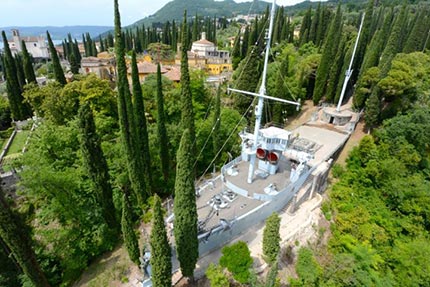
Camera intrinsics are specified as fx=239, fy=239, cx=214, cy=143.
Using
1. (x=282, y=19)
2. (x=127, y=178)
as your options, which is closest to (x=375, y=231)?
(x=127, y=178)

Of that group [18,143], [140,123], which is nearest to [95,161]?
[140,123]

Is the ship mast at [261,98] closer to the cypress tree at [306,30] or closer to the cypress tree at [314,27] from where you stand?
the cypress tree at [306,30]

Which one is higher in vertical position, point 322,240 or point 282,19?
point 282,19

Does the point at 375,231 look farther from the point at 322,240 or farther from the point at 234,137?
the point at 234,137

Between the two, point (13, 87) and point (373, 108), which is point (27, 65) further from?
point (373, 108)

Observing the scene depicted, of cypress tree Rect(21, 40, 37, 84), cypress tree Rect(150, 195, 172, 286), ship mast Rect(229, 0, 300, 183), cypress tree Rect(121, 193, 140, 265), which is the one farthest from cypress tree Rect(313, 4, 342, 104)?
cypress tree Rect(21, 40, 37, 84)

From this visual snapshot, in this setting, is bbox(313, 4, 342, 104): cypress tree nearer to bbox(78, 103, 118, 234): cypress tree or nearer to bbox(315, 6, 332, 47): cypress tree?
bbox(315, 6, 332, 47): cypress tree

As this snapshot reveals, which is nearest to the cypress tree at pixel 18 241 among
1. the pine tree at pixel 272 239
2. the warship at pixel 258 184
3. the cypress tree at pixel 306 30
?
the warship at pixel 258 184
